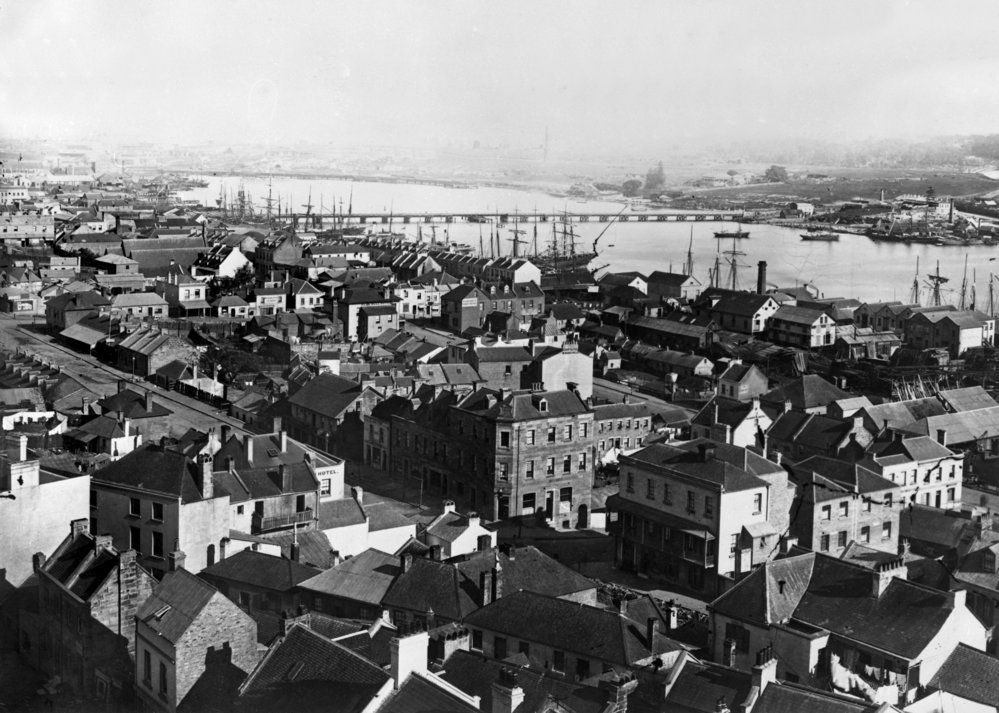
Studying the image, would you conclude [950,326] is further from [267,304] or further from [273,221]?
[273,221]

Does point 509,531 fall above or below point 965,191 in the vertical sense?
below

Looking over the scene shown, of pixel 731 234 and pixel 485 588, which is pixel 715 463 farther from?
pixel 731 234

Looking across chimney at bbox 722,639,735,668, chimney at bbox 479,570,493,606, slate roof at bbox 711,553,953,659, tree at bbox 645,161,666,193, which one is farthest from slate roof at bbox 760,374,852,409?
tree at bbox 645,161,666,193

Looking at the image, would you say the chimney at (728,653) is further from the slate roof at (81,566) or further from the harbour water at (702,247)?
the harbour water at (702,247)

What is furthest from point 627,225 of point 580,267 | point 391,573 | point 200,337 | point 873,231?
point 391,573

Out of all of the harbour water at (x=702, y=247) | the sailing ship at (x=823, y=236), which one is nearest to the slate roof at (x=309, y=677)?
the harbour water at (x=702, y=247)

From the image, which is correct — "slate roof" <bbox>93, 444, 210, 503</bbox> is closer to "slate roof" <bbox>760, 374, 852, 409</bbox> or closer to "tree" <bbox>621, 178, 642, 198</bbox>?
"slate roof" <bbox>760, 374, 852, 409</bbox>
